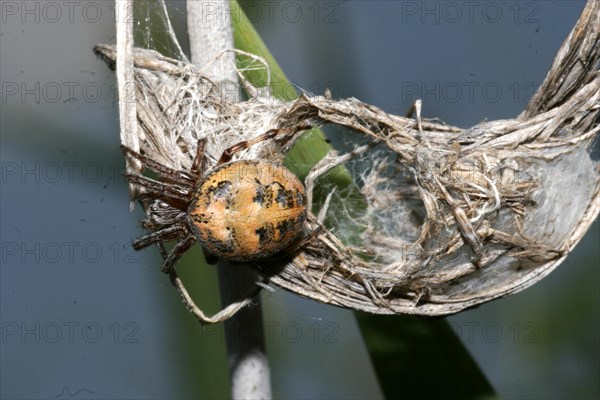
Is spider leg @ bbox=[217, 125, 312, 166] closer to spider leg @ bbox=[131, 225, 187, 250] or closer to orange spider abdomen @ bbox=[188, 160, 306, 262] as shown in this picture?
orange spider abdomen @ bbox=[188, 160, 306, 262]

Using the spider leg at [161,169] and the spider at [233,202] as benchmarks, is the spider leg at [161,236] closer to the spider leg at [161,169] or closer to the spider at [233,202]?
the spider at [233,202]

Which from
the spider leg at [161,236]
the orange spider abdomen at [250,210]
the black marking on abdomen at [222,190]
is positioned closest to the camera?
the orange spider abdomen at [250,210]

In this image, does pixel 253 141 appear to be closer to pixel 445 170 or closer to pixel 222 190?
pixel 222 190

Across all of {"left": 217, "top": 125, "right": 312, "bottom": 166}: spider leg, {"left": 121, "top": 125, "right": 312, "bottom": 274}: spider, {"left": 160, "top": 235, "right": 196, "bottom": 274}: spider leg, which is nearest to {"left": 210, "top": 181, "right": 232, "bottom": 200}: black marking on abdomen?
{"left": 121, "top": 125, "right": 312, "bottom": 274}: spider

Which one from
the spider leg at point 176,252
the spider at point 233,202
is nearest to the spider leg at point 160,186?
the spider at point 233,202

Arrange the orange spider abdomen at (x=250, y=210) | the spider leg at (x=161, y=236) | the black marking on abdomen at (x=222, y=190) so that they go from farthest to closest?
the spider leg at (x=161, y=236) → the black marking on abdomen at (x=222, y=190) → the orange spider abdomen at (x=250, y=210)

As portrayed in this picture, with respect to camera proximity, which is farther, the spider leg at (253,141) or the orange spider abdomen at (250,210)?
the spider leg at (253,141)

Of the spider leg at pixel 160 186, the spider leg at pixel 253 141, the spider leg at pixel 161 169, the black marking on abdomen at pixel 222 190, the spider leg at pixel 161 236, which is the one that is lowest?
the spider leg at pixel 161 236

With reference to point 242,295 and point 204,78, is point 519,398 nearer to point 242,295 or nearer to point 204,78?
point 242,295

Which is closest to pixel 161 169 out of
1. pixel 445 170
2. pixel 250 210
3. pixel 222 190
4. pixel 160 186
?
pixel 160 186
